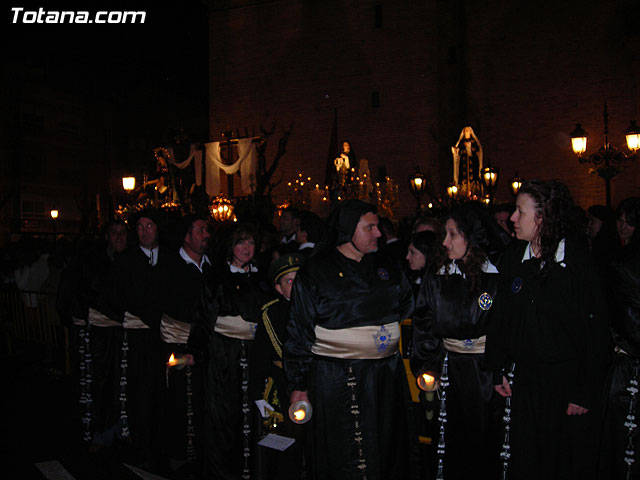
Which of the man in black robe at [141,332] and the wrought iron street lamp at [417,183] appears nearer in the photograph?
the man in black robe at [141,332]

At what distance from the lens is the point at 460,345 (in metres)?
4.58

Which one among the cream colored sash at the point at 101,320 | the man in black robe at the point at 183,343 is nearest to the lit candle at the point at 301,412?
the man in black robe at the point at 183,343

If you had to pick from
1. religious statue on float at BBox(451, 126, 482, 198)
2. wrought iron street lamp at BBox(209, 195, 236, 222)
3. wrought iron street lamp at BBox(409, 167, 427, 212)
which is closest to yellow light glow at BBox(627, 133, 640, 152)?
wrought iron street lamp at BBox(409, 167, 427, 212)

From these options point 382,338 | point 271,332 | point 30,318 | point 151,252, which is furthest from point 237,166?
point 382,338

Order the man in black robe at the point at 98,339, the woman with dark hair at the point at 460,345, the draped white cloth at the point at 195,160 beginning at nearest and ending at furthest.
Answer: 1. the woman with dark hair at the point at 460,345
2. the man in black robe at the point at 98,339
3. the draped white cloth at the point at 195,160

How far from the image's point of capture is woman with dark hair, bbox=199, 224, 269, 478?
5.45 m

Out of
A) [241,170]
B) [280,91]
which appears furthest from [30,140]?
[241,170]

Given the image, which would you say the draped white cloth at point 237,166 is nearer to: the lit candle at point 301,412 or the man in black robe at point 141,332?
the man in black robe at point 141,332

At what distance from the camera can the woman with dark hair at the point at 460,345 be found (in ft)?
14.7

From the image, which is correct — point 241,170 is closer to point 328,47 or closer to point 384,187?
point 384,187

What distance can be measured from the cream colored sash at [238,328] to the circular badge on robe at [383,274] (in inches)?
59.5

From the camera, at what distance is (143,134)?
4412 cm

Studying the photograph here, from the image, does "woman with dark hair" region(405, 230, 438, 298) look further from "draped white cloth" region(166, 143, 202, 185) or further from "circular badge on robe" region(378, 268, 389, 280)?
"draped white cloth" region(166, 143, 202, 185)

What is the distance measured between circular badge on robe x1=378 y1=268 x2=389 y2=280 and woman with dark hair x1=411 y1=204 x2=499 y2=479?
1.42ft
